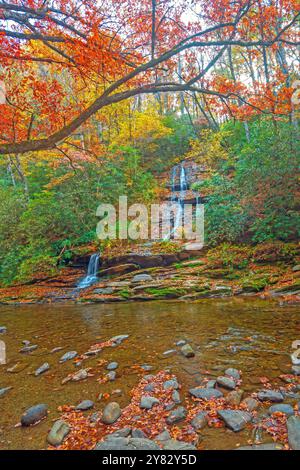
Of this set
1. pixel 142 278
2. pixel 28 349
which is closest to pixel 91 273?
pixel 142 278

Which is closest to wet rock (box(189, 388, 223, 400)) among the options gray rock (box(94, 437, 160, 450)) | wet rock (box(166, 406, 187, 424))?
wet rock (box(166, 406, 187, 424))

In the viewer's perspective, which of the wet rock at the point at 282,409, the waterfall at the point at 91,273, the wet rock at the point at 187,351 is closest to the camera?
the wet rock at the point at 282,409

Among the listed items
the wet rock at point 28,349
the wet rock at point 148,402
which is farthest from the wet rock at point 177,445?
the wet rock at point 28,349

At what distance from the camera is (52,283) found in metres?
10.5

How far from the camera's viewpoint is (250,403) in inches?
89.0

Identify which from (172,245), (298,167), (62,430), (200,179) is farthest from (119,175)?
(62,430)

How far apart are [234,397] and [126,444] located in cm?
101

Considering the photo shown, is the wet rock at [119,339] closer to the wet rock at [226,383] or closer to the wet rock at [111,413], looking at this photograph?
the wet rock at [111,413]

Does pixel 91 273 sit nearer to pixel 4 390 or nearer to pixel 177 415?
pixel 4 390

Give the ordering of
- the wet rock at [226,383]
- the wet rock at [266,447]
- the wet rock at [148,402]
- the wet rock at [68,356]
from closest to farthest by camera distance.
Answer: the wet rock at [266,447], the wet rock at [148,402], the wet rock at [226,383], the wet rock at [68,356]

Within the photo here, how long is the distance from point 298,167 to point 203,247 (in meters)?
4.16

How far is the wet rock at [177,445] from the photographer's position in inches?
71.5

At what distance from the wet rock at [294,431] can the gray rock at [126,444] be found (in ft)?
2.92

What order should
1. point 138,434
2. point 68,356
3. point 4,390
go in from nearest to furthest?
point 138,434, point 4,390, point 68,356
